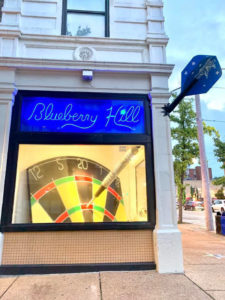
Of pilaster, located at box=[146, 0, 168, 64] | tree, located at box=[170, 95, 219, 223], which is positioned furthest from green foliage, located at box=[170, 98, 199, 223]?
pilaster, located at box=[146, 0, 168, 64]

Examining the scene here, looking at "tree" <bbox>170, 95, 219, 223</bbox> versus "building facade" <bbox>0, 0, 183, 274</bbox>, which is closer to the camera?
"building facade" <bbox>0, 0, 183, 274</bbox>

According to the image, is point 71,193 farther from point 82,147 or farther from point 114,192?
point 82,147

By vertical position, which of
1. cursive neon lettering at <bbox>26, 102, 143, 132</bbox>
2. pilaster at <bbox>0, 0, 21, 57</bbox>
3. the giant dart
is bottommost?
cursive neon lettering at <bbox>26, 102, 143, 132</bbox>

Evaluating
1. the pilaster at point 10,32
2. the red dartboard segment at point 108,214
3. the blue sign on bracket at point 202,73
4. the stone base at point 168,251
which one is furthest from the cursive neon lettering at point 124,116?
the pilaster at point 10,32

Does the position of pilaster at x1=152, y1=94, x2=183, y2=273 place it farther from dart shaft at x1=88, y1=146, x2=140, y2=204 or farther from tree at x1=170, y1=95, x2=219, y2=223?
tree at x1=170, y1=95, x2=219, y2=223

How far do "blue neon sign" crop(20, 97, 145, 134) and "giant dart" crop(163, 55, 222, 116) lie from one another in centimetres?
125

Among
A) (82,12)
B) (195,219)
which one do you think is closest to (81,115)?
(82,12)

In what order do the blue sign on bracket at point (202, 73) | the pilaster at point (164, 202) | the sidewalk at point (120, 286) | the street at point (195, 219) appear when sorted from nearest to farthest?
the sidewalk at point (120, 286), the blue sign on bracket at point (202, 73), the pilaster at point (164, 202), the street at point (195, 219)

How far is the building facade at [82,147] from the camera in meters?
4.63

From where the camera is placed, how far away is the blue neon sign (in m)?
5.19

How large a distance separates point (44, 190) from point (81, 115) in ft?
6.52

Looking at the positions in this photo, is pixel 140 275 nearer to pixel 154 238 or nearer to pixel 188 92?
pixel 154 238

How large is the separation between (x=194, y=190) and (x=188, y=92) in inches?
2430

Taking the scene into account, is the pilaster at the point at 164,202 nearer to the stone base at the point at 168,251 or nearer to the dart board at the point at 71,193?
the stone base at the point at 168,251
